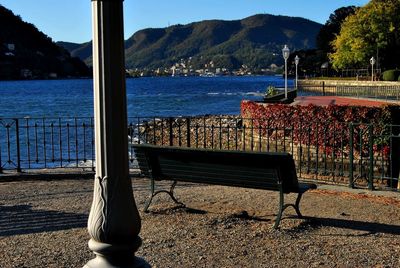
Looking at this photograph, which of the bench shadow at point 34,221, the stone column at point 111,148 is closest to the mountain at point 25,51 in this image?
the bench shadow at point 34,221

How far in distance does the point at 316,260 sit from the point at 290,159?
1388 mm

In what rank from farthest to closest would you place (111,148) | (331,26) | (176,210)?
1. (331,26)
2. (176,210)
3. (111,148)

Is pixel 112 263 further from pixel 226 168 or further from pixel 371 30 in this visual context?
pixel 371 30

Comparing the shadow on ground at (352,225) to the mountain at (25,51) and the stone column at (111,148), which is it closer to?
the stone column at (111,148)

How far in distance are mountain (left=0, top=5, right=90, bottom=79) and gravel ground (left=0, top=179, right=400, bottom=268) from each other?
164m

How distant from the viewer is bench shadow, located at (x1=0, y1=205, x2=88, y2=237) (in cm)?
737

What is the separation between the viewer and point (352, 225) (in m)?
7.45

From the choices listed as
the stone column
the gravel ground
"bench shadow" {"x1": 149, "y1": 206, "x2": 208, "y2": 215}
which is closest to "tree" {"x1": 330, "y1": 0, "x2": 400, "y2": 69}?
the gravel ground

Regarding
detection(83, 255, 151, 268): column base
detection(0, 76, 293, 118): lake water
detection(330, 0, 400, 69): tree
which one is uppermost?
detection(330, 0, 400, 69): tree

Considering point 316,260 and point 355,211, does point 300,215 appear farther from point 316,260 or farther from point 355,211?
point 316,260

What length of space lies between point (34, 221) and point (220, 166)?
2.70 meters

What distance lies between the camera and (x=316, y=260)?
19.6ft

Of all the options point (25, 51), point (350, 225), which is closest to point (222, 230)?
point (350, 225)

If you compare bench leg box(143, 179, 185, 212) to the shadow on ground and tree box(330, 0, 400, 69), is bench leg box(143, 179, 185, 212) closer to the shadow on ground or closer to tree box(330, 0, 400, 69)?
the shadow on ground
